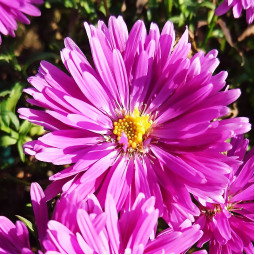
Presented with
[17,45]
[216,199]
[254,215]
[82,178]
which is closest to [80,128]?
[82,178]

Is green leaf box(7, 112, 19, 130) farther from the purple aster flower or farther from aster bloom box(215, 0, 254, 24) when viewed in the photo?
aster bloom box(215, 0, 254, 24)

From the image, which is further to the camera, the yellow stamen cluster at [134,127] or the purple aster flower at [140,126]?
the yellow stamen cluster at [134,127]

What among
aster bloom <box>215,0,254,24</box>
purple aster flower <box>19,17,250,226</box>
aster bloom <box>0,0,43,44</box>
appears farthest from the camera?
aster bloom <box>215,0,254,24</box>

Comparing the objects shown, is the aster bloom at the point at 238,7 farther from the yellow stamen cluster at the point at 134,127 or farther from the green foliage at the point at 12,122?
the green foliage at the point at 12,122

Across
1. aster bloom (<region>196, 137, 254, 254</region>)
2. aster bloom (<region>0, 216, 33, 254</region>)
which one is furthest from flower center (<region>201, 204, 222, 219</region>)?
aster bloom (<region>0, 216, 33, 254</region>)

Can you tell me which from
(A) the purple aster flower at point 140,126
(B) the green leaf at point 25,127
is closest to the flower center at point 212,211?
(A) the purple aster flower at point 140,126
